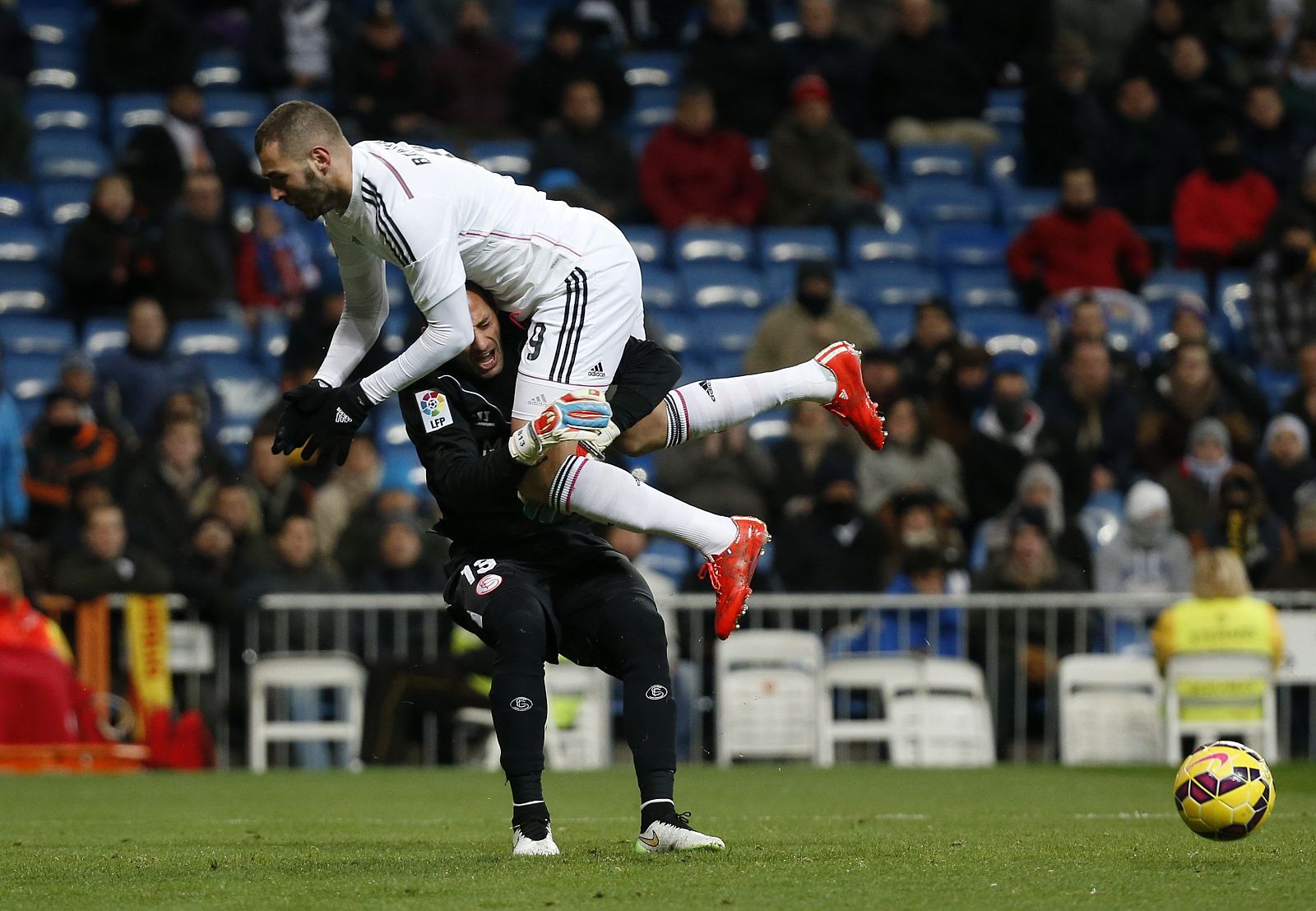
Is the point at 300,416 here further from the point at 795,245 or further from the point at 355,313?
the point at 795,245

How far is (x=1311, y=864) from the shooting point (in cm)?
631

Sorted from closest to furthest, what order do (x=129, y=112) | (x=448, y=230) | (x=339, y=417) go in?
(x=448, y=230), (x=339, y=417), (x=129, y=112)

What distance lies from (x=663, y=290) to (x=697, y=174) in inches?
46.6

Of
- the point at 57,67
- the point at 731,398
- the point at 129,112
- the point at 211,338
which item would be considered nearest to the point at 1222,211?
the point at 211,338

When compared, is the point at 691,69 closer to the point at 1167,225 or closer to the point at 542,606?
the point at 1167,225

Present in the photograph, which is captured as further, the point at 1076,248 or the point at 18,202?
the point at 18,202

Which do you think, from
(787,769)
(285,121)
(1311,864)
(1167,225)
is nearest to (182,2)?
(1167,225)

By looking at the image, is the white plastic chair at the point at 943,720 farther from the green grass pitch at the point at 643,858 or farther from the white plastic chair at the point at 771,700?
the green grass pitch at the point at 643,858

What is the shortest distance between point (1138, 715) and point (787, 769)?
235 cm

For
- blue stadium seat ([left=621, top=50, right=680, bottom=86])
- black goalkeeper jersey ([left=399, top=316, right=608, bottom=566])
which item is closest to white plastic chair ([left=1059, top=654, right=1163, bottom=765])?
black goalkeeper jersey ([left=399, top=316, right=608, bottom=566])

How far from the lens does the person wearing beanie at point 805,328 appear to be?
1561cm

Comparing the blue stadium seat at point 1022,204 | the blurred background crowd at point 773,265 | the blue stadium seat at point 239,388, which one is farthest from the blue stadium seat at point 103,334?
the blue stadium seat at point 1022,204

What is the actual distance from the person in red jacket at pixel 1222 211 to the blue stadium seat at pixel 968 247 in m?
1.56

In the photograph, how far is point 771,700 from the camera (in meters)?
13.1
